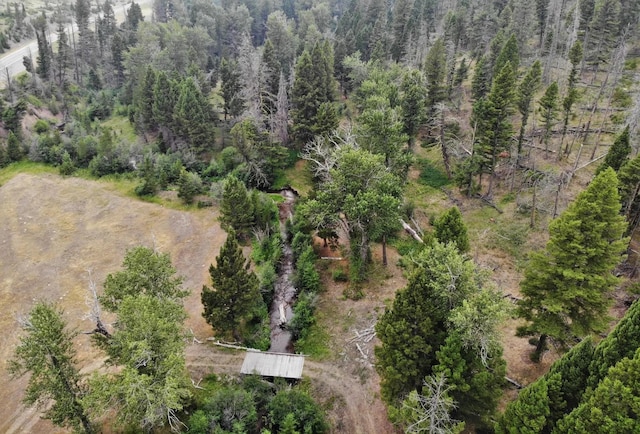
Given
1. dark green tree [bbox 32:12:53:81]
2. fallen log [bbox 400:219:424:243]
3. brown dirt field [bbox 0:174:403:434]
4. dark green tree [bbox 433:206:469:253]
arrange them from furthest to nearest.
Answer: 1. dark green tree [bbox 32:12:53:81]
2. fallen log [bbox 400:219:424:243]
3. brown dirt field [bbox 0:174:403:434]
4. dark green tree [bbox 433:206:469:253]

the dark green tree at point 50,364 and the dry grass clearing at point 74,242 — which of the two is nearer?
the dark green tree at point 50,364

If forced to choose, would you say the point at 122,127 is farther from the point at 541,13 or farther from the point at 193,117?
the point at 541,13

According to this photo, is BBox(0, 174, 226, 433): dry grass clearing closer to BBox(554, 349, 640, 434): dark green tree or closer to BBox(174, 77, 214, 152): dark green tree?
BBox(174, 77, 214, 152): dark green tree

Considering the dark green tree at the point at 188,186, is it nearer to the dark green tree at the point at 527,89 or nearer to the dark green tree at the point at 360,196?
the dark green tree at the point at 360,196

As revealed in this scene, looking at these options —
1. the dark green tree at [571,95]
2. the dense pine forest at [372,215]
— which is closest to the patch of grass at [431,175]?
the dense pine forest at [372,215]

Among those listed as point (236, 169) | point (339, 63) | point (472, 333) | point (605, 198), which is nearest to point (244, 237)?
point (236, 169)

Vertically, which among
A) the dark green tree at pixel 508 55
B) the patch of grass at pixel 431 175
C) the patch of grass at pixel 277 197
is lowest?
the patch of grass at pixel 277 197

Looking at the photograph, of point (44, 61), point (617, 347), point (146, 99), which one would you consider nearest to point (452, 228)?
point (617, 347)

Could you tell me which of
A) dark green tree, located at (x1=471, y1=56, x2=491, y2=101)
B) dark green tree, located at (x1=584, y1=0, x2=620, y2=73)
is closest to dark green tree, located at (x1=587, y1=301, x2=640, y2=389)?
dark green tree, located at (x1=471, y1=56, x2=491, y2=101)
